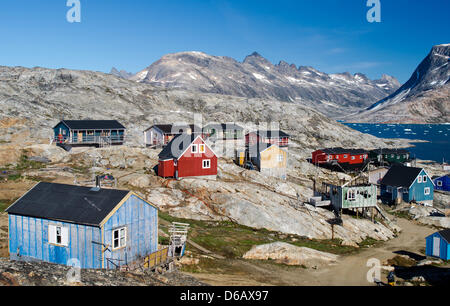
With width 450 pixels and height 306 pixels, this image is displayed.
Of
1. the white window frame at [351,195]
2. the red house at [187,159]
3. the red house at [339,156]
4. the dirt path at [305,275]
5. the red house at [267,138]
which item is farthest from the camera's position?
the red house at [267,138]

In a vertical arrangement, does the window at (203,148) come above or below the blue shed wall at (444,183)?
above

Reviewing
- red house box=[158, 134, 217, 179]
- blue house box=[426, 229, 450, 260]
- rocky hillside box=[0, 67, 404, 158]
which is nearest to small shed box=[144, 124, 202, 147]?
rocky hillside box=[0, 67, 404, 158]

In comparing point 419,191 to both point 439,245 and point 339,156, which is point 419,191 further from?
point 439,245

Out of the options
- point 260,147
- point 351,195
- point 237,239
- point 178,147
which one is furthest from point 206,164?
point 351,195

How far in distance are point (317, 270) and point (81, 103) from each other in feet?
310

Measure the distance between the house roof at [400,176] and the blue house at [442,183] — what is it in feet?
35.4

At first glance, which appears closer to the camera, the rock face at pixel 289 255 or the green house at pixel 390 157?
the rock face at pixel 289 255

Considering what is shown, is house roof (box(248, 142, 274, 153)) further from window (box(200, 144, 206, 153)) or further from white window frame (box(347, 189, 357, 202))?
white window frame (box(347, 189, 357, 202))

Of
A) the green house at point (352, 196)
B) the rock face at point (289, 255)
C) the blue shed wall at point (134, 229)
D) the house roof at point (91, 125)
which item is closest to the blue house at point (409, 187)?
the green house at point (352, 196)

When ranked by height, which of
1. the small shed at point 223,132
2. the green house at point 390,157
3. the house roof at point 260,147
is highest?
the small shed at point 223,132

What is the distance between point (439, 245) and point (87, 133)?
58.5 m

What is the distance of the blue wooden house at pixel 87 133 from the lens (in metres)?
69.8

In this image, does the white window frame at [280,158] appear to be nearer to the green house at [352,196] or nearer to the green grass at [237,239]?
the green house at [352,196]

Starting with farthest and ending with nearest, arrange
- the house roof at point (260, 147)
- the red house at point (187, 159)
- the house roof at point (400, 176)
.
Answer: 1. the house roof at point (260, 147)
2. the house roof at point (400, 176)
3. the red house at point (187, 159)
